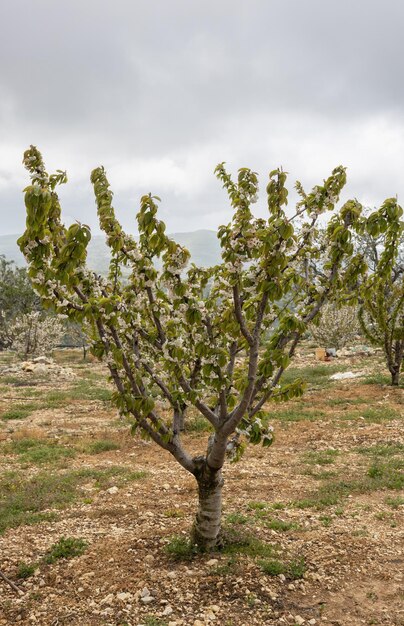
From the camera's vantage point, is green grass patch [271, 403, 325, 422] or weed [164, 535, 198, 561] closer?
weed [164, 535, 198, 561]

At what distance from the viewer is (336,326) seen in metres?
27.5

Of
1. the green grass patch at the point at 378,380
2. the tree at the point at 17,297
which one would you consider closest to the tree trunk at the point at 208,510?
the green grass patch at the point at 378,380

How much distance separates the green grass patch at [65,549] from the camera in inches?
234

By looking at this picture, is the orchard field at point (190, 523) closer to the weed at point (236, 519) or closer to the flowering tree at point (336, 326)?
the weed at point (236, 519)

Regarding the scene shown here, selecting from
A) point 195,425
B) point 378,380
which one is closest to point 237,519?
point 195,425

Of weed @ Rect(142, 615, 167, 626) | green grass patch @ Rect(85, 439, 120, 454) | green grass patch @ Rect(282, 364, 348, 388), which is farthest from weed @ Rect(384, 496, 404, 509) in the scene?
green grass patch @ Rect(282, 364, 348, 388)

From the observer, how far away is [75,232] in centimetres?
362

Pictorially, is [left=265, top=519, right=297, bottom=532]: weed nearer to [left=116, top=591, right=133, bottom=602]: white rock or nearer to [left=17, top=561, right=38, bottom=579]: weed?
[left=116, top=591, right=133, bottom=602]: white rock

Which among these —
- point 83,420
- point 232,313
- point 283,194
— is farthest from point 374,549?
point 83,420

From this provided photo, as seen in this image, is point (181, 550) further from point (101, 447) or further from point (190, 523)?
point (101, 447)

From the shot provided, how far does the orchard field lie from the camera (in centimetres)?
492

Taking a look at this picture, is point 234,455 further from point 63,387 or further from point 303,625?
point 63,387

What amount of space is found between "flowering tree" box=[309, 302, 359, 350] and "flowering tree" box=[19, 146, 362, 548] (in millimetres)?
22479

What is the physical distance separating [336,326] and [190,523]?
22.4 m
